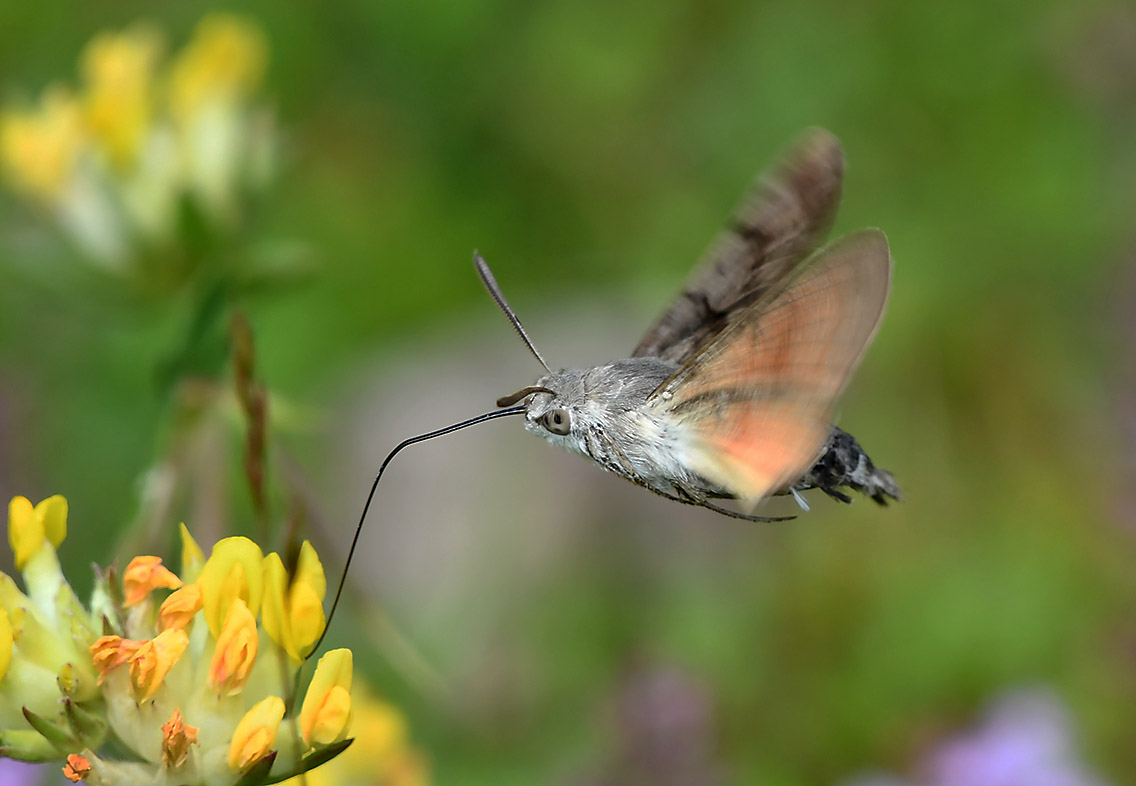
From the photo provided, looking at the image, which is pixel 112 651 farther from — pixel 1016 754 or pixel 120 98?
pixel 1016 754

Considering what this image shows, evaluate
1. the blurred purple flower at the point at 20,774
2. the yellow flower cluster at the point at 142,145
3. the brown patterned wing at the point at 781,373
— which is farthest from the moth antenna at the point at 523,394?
the yellow flower cluster at the point at 142,145

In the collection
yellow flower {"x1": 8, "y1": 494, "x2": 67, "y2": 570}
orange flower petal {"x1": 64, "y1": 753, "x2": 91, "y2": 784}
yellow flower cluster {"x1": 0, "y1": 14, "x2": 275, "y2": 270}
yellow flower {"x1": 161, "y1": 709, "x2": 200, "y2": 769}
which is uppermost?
yellow flower cluster {"x1": 0, "y1": 14, "x2": 275, "y2": 270}

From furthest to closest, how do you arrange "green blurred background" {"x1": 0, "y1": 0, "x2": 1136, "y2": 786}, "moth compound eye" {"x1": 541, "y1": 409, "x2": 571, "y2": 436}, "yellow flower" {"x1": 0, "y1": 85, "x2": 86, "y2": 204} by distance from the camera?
"green blurred background" {"x1": 0, "y1": 0, "x2": 1136, "y2": 786} → "yellow flower" {"x1": 0, "y1": 85, "x2": 86, "y2": 204} → "moth compound eye" {"x1": 541, "y1": 409, "x2": 571, "y2": 436}

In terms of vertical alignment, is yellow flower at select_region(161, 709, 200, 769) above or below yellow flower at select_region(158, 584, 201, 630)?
below

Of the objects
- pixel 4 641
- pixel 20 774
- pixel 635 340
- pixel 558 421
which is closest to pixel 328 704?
pixel 4 641

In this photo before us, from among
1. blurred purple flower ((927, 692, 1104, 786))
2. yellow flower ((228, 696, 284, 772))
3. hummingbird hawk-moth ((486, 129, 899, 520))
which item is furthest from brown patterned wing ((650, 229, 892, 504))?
blurred purple flower ((927, 692, 1104, 786))

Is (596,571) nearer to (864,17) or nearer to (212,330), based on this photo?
(212,330)

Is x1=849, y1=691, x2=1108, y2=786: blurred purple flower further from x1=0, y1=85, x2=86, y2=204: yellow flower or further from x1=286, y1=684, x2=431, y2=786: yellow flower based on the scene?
x1=0, y1=85, x2=86, y2=204: yellow flower
